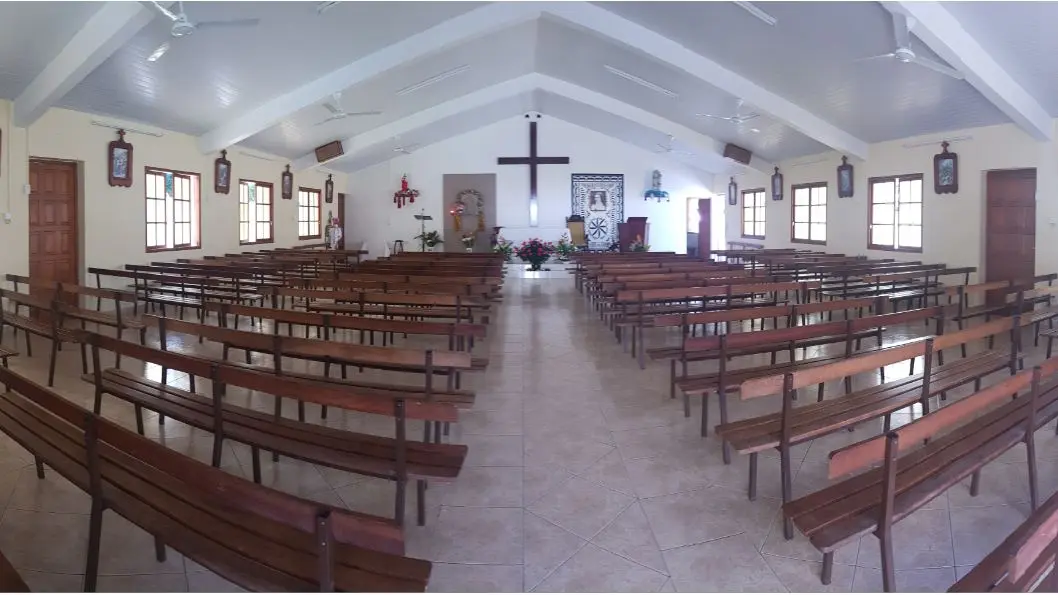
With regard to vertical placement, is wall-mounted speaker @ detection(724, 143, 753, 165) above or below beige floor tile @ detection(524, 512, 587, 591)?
above

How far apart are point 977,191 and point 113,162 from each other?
36.0 feet

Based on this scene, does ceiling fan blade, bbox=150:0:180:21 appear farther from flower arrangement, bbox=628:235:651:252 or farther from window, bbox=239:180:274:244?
flower arrangement, bbox=628:235:651:252

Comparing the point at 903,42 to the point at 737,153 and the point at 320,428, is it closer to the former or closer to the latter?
the point at 320,428

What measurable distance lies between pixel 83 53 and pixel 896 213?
34.4ft

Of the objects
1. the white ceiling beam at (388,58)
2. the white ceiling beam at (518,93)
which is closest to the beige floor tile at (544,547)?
the white ceiling beam at (388,58)

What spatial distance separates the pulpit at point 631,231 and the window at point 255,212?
7.77 metres

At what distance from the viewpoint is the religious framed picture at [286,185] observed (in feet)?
45.2

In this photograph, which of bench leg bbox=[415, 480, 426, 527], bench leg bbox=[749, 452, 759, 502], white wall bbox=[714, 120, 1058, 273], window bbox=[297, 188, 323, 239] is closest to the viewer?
bench leg bbox=[415, 480, 426, 527]

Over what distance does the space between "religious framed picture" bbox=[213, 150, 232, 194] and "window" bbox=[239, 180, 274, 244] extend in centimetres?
71

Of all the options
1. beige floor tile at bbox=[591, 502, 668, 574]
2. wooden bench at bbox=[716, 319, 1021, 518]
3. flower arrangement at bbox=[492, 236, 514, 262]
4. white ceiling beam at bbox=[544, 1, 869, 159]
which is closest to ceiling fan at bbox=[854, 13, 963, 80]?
white ceiling beam at bbox=[544, 1, 869, 159]

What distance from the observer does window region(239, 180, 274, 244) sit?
12.5 metres

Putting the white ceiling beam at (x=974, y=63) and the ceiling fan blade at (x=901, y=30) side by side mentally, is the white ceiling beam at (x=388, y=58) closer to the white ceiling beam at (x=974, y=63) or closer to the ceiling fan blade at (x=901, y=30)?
the ceiling fan blade at (x=901, y=30)

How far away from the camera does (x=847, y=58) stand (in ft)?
24.8

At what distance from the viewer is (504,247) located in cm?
1562
